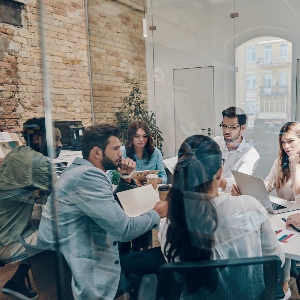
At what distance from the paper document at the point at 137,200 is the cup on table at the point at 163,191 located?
0.10 ft

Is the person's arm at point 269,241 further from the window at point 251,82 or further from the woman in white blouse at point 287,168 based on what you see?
the window at point 251,82

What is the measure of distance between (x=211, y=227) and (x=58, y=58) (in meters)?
1.64

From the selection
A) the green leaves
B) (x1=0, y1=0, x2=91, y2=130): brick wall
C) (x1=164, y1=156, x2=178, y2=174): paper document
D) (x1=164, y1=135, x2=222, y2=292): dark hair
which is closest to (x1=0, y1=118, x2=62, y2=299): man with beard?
(x1=0, y1=0, x2=91, y2=130): brick wall

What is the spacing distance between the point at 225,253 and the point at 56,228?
3.00 feet

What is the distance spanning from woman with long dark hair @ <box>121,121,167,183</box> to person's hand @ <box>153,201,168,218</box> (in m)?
0.26

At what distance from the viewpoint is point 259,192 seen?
5.19 feet

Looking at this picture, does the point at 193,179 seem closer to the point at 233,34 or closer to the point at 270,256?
the point at 270,256

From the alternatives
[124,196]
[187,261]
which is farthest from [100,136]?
[187,261]

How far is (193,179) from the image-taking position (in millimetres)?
1401

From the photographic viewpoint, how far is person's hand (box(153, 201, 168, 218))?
1.52 metres

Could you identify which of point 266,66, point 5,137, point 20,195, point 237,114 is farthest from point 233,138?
point 5,137

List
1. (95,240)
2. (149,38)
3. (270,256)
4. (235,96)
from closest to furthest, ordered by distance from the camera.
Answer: (270,256) < (95,240) < (235,96) < (149,38)

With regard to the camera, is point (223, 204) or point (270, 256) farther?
point (223, 204)

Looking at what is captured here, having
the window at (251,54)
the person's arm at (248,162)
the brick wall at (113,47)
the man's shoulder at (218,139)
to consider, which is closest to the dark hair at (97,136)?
the brick wall at (113,47)
